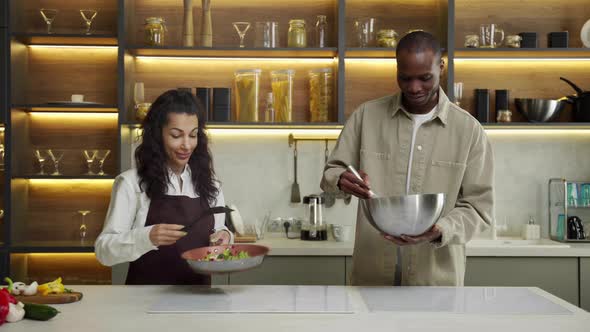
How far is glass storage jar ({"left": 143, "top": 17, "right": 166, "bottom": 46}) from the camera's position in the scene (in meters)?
3.75

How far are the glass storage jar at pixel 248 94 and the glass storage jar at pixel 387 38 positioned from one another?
735 mm

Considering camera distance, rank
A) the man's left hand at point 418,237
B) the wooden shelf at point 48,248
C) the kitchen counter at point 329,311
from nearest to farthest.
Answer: the kitchen counter at point 329,311
the man's left hand at point 418,237
the wooden shelf at point 48,248

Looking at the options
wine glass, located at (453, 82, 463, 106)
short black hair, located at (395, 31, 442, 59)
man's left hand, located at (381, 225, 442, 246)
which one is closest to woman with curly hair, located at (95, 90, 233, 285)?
man's left hand, located at (381, 225, 442, 246)

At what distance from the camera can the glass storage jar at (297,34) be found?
3771mm

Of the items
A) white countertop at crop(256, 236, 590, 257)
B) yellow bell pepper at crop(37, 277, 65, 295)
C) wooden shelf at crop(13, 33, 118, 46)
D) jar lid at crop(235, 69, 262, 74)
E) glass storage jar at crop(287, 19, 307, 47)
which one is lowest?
white countertop at crop(256, 236, 590, 257)

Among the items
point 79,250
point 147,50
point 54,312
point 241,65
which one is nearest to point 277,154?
point 241,65

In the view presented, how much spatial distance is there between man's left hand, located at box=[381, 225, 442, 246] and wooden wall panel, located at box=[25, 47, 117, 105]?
254cm

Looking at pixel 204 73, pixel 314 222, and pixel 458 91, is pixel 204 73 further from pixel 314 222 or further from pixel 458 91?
pixel 458 91

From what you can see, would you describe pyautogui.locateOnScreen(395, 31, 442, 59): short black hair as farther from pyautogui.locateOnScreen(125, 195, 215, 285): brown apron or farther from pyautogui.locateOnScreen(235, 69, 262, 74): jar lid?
pyautogui.locateOnScreen(235, 69, 262, 74): jar lid

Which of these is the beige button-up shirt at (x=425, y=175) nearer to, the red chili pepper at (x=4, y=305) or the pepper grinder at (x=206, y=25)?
the red chili pepper at (x=4, y=305)

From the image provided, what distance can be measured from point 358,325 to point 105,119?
2794 mm

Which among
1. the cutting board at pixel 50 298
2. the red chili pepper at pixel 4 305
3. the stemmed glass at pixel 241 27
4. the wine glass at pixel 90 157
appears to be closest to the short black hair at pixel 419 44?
the cutting board at pixel 50 298

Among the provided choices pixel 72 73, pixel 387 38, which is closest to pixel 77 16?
pixel 72 73

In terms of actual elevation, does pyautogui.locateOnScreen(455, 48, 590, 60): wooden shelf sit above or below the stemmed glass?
below
